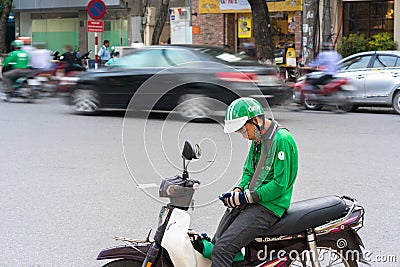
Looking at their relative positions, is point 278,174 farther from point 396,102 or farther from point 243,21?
point 243,21

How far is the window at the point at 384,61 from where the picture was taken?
52.5 feet

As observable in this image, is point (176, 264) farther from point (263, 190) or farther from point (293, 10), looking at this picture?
point (293, 10)

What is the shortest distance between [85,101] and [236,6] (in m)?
13.4

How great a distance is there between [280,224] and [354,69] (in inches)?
519

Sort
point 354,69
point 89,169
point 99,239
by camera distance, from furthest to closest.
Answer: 1. point 354,69
2. point 89,169
3. point 99,239

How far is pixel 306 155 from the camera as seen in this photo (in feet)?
32.5

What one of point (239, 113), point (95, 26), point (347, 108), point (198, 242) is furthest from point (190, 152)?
point (95, 26)

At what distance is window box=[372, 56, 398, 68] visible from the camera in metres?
16.0

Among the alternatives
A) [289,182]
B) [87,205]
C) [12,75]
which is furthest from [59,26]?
[289,182]

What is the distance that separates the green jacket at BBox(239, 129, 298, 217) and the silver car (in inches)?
484

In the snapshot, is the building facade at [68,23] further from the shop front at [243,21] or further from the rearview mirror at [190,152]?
the rearview mirror at [190,152]

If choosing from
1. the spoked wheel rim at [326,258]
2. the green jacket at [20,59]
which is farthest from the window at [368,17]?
the spoked wheel rim at [326,258]

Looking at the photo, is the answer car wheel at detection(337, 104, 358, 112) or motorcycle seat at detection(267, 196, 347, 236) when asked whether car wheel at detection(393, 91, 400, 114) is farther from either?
motorcycle seat at detection(267, 196, 347, 236)

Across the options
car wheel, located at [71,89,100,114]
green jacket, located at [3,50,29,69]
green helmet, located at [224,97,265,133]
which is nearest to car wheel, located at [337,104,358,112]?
car wheel, located at [71,89,100,114]
